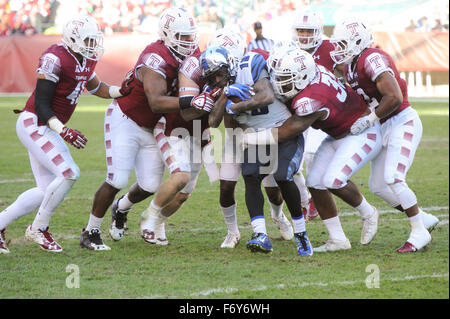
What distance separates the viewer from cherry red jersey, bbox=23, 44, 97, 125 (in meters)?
4.98

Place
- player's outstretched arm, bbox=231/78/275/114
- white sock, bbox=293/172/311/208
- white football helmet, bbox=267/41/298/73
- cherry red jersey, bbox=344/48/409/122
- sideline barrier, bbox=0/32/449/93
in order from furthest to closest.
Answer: sideline barrier, bbox=0/32/449/93 < white sock, bbox=293/172/311/208 < cherry red jersey, bbox=344/48/409/122 < white football helmet, bbox=267/41/298/73 < player's outstretched arm, bbox=231/78/275/114

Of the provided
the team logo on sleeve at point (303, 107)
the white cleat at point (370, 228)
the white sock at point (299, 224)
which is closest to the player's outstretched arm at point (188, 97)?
the team logo on sleeve at point (303, 107)

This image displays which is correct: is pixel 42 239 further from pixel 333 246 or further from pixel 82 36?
pixel 333 246

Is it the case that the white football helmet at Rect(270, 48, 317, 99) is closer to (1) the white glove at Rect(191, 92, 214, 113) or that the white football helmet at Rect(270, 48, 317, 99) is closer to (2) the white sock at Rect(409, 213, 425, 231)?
(1) the white glove at Rect(191, 92, 214, 113)

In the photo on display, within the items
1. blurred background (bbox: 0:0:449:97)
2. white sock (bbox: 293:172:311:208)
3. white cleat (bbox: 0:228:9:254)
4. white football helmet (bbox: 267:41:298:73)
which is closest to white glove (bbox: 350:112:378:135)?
white football helmet (bbox: 267:41:298:73)

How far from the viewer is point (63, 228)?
596cm

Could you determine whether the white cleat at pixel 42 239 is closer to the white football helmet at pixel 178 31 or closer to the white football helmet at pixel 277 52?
the white football helmet at pixel 178 31

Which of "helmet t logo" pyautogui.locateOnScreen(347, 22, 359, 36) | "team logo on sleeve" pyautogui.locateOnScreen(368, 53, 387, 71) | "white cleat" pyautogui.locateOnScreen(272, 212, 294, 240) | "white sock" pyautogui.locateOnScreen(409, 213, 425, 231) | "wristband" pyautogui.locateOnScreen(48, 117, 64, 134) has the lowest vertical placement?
"white cleat" pyautogui.locateOnScreen(272, 212, 294, 240)

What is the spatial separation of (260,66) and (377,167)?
1179 mm

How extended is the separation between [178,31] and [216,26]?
1720cm

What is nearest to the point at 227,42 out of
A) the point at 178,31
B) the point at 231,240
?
the point at 178,31

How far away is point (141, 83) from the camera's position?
5227 mm
